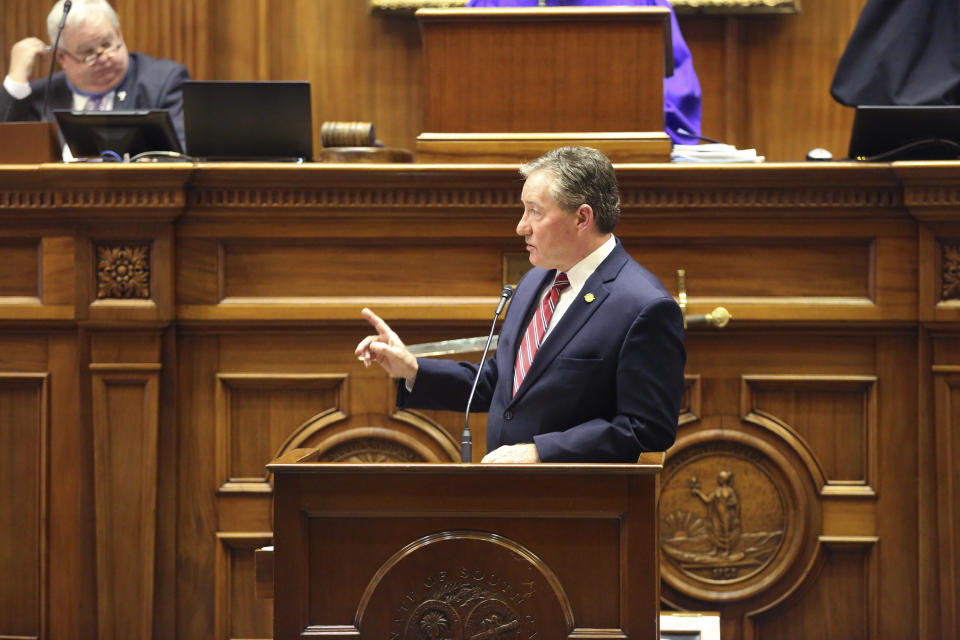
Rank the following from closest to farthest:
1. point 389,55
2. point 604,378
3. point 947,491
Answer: point 604,378 → point 947,491 → point 389,55

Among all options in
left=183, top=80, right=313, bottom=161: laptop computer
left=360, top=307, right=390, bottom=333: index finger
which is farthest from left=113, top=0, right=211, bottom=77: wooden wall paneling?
left=360, top=307, right=390, bottom=333: index finger

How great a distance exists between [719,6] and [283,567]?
3.45 meters

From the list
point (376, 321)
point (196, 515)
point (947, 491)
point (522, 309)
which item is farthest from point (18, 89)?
point (947, 491)

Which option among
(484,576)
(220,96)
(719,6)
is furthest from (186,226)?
(719,6)

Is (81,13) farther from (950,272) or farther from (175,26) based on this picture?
(950,272)

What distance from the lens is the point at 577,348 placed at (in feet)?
7.52

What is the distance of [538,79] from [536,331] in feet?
3.02

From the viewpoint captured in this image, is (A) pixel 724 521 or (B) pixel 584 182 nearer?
(B) pixel 584 182

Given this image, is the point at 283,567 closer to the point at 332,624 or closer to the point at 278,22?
the point at 332,624

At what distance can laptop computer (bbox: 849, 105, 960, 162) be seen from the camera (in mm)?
2914

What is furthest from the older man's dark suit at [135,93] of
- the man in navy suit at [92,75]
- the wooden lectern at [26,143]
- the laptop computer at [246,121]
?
the laptop computer at [246,121]

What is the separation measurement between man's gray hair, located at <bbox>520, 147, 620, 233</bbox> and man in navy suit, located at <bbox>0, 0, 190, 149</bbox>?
2201 millimetres

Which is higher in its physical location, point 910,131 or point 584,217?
point 910,131

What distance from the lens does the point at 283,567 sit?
6.32ft
